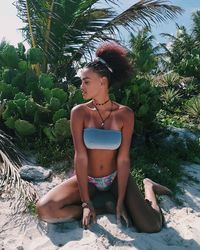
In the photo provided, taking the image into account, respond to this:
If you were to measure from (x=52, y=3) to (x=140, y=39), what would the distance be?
70.2 feet

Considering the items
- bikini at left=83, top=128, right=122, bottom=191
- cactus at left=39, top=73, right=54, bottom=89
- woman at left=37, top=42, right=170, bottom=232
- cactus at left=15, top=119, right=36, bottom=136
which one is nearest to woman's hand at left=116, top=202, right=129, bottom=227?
woman at left=37, top=42, right=170, bottom=232

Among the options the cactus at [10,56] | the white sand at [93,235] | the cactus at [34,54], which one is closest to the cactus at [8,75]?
the cactus at [10,56]

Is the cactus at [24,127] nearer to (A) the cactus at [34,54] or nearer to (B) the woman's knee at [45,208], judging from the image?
(A) the cactus at [34,54]

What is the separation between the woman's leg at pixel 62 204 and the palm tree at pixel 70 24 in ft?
17.4

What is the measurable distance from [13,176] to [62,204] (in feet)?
3.60

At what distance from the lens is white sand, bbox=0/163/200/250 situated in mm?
3582

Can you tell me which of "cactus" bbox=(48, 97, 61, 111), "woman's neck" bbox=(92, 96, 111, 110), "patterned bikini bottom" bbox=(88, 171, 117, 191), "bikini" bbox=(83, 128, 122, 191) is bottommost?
"patterned bikini bottom" bbox=(88, 171, 117, 191)

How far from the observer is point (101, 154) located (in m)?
3.85

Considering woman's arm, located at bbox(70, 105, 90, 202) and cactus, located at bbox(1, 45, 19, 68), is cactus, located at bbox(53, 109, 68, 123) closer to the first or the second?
cactus, located at bbox(1, 45, 19, 68)

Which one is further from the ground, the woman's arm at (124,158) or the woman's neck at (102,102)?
the woman's neck at (102,102)

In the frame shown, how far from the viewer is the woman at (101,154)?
3758 millimetres

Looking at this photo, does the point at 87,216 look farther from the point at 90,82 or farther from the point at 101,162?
the point at 90,82

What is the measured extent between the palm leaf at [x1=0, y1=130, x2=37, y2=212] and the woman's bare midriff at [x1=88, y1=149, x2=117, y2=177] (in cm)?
85

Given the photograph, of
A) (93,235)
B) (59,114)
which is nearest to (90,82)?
(93,235)
